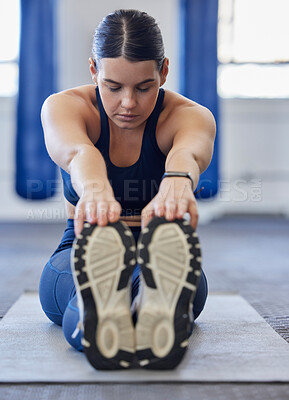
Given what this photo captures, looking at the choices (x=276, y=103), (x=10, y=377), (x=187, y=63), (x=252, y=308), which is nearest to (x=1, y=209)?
(x=187, y=63)

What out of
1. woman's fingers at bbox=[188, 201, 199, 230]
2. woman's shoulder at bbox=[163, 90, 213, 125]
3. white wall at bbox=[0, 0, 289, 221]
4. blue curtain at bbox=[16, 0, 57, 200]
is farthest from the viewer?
white wall at bbox=[0, 0, 289, 221]

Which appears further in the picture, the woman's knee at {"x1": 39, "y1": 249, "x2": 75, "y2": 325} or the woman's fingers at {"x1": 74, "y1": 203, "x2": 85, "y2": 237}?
the woman's knee at {"x1": 39, "y1": 249, "x2": 75, "y2": 325}

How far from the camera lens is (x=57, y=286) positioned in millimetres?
1139

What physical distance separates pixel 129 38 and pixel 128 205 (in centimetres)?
42

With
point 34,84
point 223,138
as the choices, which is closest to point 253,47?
point 223,138

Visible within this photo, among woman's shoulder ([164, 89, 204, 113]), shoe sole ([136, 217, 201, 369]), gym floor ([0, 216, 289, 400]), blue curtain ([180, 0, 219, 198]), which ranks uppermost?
blue curtain ([180, 0, 219, 198])

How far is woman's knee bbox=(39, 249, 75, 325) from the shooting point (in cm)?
112

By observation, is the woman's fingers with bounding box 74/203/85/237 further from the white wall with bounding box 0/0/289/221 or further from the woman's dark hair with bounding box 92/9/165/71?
the white wall with bounding box 0/0/289/221

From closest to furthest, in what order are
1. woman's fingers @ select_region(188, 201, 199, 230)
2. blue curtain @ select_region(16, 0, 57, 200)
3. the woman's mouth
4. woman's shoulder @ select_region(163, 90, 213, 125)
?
woman's fingers @ select_region(188, 201, 199, 230) → the woman's mouth → woman's shoulder @ select_region(163, 90, 213, 125) → blue curtain @ select_region(16, 0, 57, 200)

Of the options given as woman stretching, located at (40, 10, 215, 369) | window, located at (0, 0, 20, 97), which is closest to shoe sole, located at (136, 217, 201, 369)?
woman stretching, located at (40, 10, 215, 369)

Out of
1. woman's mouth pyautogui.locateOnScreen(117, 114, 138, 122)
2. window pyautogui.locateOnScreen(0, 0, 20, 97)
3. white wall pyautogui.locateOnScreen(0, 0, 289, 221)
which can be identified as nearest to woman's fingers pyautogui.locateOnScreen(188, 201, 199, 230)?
woman's mouth pyautogui.locateOnScreen(117, 114, 138, 122)

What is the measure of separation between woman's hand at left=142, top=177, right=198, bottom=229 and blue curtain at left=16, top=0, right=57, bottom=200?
253 cm

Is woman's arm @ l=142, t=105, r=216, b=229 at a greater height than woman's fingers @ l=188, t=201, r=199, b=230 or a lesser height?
greater

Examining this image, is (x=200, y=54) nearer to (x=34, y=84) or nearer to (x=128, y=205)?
(x=34, y=84)
